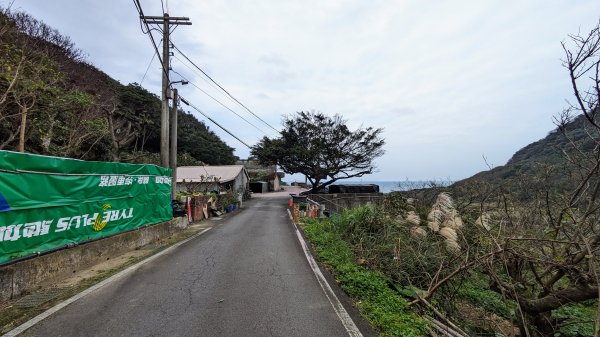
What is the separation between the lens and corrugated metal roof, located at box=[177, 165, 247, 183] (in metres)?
35.3

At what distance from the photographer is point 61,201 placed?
692 cm

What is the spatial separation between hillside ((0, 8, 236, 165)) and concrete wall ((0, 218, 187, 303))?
192 inches

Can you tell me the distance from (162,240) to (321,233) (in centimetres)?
581

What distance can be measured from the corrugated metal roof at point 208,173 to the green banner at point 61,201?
24868 millimetres

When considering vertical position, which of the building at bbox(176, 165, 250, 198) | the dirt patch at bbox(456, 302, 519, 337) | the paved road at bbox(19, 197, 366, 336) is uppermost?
the building at bbox(176, 165, 250, 198)

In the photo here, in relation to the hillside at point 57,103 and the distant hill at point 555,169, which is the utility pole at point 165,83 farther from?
the distant hill at point 555,169

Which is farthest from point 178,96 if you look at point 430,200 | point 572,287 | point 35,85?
point 572,287

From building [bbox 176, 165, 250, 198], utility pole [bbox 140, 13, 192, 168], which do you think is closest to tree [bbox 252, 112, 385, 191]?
building [bbox 176, 165, 250, 198]

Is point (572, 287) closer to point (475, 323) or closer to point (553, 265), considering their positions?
point (553, 265)

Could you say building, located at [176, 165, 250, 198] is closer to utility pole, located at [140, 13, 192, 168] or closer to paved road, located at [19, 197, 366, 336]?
utility pole, located at [140, 13, 192, 168]

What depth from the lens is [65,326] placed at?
4441 mm

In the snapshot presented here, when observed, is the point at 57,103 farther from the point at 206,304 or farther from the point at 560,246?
the point at 560,246

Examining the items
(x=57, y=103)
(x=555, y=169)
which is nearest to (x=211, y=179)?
(x=57, y=103)

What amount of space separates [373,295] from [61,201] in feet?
21.2
